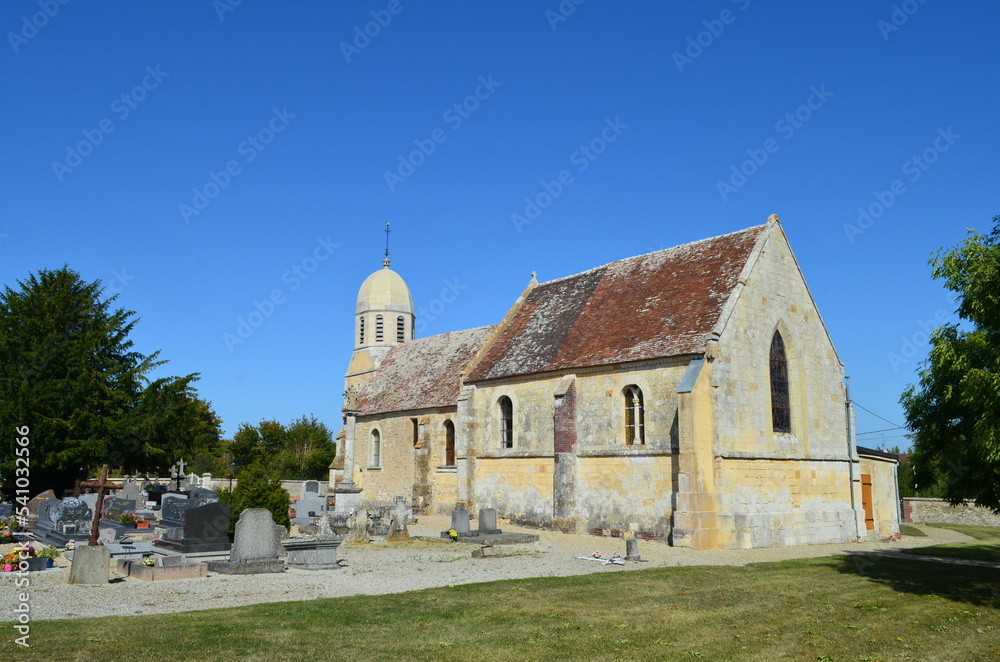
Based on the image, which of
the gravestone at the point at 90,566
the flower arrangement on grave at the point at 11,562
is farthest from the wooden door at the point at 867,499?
the flower arrangement on grave at the point at 11,562

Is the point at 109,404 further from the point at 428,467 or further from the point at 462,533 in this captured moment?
the point at 462,533

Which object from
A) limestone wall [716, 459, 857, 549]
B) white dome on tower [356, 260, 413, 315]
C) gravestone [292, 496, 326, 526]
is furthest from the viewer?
white dome on tower [356, 260, 413, 315]

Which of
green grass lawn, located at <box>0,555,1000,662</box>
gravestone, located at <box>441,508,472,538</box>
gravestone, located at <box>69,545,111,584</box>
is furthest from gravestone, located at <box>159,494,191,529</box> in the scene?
green grass lawn, located at <box>0,555,1000,662</box>

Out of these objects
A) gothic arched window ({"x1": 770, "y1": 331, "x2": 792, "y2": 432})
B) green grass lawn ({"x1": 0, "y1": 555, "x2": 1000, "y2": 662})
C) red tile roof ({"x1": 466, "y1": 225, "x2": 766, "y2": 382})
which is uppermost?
red tile roof ({"x1": 466, "y1": 225, "x2": 766, "y2": 382})

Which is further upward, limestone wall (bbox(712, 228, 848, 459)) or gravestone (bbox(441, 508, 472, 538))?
limestone wall (bbox(712, 228, 848, 459))

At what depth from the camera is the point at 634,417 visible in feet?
80.0

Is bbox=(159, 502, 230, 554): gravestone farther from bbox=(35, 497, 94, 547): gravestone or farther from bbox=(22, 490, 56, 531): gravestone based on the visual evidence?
bbox=(22, 490, 56, 531): gravestone

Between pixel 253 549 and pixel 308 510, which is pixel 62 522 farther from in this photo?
pixel 308 510

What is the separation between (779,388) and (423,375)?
62.3 ft

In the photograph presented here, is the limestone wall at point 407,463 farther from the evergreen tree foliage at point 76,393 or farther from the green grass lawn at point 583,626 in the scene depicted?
the green grass lawn at point 583,626

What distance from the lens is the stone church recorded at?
73.3ft

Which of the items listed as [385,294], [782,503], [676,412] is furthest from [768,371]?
[385,294]

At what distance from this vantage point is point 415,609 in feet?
38.0

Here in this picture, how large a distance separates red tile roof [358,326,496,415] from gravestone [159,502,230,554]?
15.5 m
